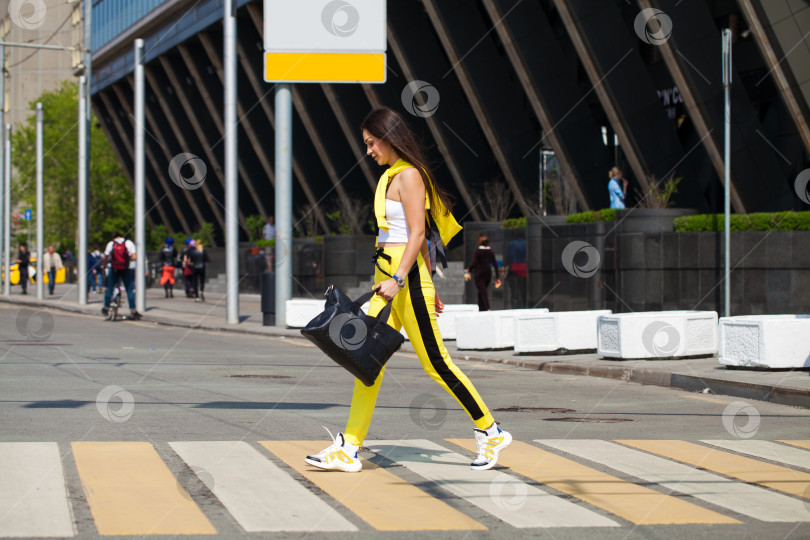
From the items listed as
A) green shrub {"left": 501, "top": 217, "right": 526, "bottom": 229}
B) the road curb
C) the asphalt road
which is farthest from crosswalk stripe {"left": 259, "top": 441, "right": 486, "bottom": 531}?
green shrub {"left": 501, "top": 217, "right": 526, "bottom": 229}

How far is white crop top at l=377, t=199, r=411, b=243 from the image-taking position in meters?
6.57

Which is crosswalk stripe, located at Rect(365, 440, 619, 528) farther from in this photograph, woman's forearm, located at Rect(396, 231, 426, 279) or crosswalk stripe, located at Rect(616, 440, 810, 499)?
crosswalk stripe, located at Rect(616, 440, 810, 499)

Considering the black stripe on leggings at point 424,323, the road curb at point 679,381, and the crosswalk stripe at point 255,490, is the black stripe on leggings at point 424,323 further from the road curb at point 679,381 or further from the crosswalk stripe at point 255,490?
the road curb at point 679,381

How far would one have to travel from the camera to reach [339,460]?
6.40 m

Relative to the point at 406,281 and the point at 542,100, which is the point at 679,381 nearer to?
the point at 406,281

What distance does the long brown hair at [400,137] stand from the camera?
6625 millimetres

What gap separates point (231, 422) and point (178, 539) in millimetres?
3691

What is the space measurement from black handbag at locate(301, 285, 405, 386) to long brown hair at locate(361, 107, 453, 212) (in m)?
0.88

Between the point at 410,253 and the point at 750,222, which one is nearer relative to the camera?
→ the point at 410,253

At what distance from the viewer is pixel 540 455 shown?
7.12m

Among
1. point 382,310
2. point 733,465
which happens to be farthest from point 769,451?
point 382,310

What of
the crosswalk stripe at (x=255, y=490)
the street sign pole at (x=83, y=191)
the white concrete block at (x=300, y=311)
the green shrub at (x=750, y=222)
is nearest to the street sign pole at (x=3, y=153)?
the street sign pole at (x=83, y=191)

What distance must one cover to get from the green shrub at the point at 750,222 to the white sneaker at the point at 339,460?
15453 mm

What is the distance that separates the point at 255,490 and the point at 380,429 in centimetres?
253
